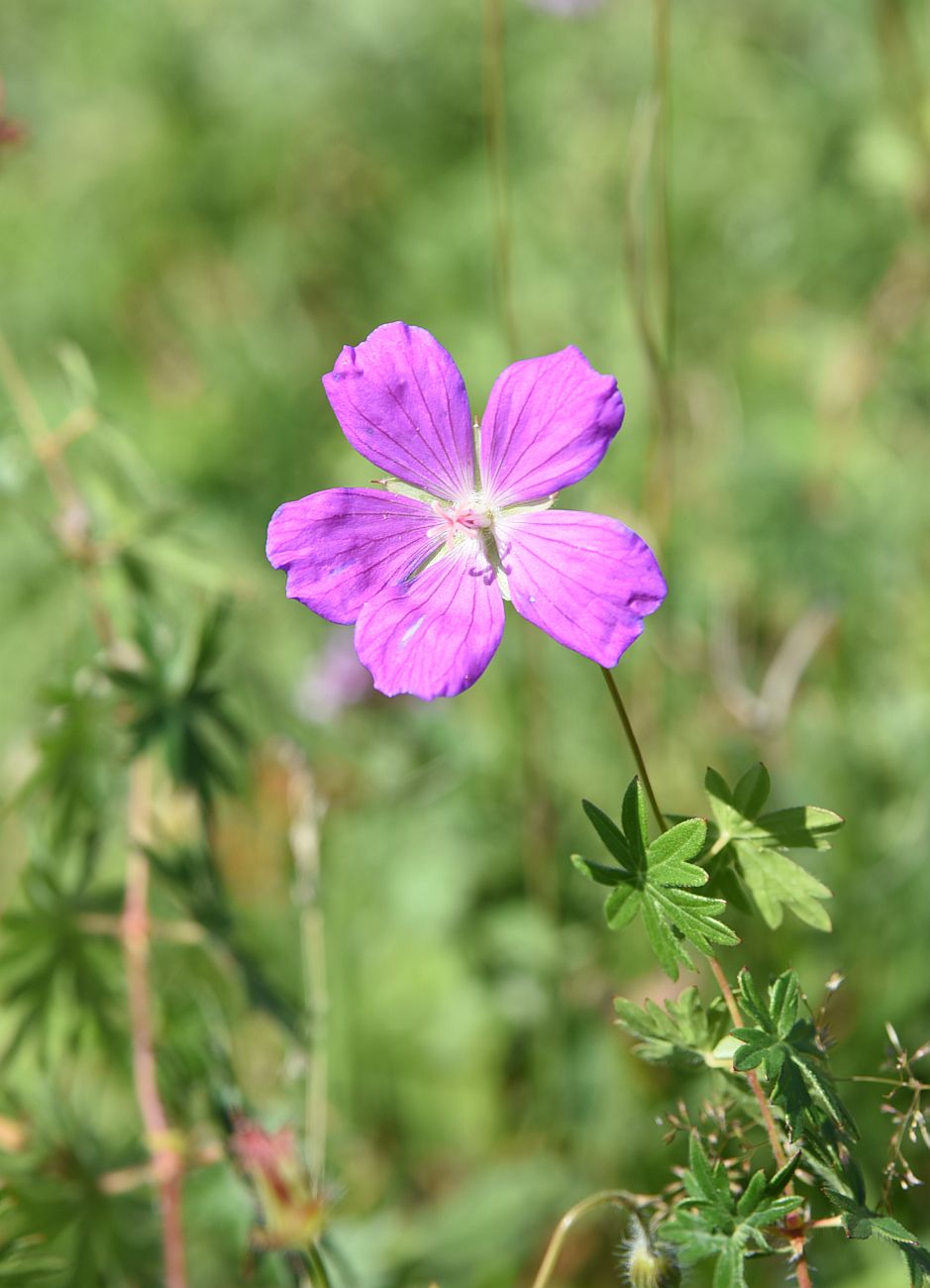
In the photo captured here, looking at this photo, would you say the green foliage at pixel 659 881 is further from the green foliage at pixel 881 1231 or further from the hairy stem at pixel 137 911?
the hairy stem at pixel 137 911

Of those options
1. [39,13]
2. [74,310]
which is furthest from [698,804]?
[39,13]

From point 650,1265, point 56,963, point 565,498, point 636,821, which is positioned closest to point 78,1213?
point 56,963

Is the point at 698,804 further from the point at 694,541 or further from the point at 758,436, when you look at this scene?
the point at 758,436

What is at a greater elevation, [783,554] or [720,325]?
[720,325]

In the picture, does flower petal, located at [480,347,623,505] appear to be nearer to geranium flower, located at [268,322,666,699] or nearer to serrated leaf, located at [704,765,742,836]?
geranium flower, located at [268,322,666,699]

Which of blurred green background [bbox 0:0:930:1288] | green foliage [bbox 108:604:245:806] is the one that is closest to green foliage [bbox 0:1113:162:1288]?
blurred green background [bbox 0:0:930:1288]

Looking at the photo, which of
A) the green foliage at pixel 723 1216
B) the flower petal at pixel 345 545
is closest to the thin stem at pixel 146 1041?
the flower petal at pixel 345 545
